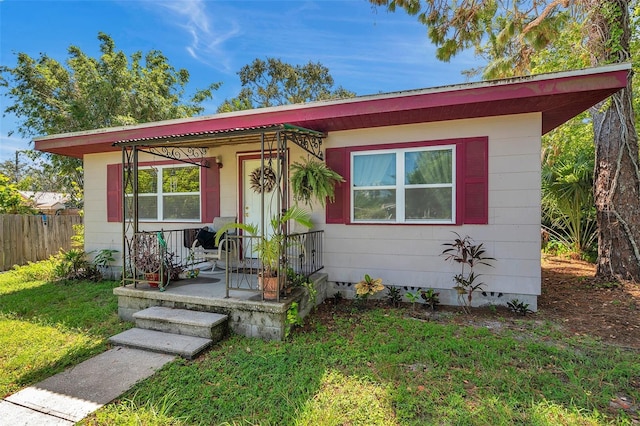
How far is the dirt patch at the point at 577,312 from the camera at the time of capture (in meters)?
3.54

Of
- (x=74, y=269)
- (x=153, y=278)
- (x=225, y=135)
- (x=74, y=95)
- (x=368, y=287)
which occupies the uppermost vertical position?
(x=74, y=95)

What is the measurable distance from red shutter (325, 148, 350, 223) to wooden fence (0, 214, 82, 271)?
8050 mm

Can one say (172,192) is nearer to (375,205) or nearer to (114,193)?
(114,193)

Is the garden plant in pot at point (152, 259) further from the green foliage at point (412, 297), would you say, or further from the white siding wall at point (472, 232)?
the green foliage at point (412, 297)

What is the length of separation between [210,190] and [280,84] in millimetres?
14257

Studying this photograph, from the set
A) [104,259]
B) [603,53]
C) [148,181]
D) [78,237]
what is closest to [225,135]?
[148,181]

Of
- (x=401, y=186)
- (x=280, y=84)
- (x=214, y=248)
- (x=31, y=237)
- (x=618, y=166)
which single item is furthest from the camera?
(x=280, y=84)

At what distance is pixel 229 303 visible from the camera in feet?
11.7

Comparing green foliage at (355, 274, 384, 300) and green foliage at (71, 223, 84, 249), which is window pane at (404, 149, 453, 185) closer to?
green foliage at (355, 274, 384, 300)

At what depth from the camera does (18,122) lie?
1062 cm

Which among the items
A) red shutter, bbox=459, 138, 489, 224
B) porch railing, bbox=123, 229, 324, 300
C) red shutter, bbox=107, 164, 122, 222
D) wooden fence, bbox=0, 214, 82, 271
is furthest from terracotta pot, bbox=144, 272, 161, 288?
wooden fence, bbox=0, 214, 82, 271

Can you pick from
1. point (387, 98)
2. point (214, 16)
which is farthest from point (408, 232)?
point (214, 16)

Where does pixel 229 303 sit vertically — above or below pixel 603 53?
below

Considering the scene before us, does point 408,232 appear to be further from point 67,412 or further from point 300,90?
point 300,90
